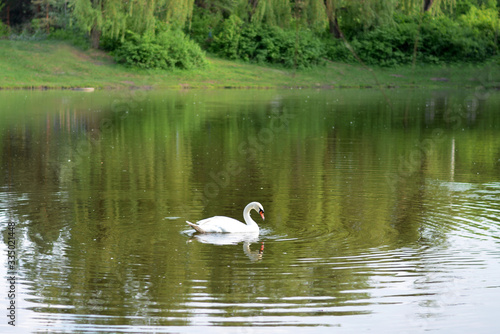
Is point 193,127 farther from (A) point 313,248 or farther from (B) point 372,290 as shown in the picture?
(B) point 372,290

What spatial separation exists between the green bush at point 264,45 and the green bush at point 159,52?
3.00 metres

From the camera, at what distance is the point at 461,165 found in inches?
706

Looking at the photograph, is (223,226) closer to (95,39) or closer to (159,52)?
(159,52)

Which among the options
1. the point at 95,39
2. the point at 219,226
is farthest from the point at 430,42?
the point at 219,226

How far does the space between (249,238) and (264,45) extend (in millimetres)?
44844

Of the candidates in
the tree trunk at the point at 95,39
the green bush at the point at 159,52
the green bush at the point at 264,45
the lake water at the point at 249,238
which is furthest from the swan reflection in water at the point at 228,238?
the tree trunk at the point at 95,39

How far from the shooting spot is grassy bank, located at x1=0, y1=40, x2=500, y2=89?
153 ft

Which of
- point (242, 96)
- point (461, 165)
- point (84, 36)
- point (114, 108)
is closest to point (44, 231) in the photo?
point (461, 165)

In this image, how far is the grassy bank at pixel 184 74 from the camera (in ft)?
153

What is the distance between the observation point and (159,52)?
50.7 metres

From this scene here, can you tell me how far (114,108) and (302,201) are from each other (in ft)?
70.4

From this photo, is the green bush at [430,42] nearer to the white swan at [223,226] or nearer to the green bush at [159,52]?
the green bush at [159,52]

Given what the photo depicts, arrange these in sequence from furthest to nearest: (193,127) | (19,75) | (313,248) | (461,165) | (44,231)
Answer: (19,75)
(193,127)
(461,165)
(44,231)
(313,248)

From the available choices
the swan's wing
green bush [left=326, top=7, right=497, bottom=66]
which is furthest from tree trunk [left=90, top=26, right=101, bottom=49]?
the swan's wing
